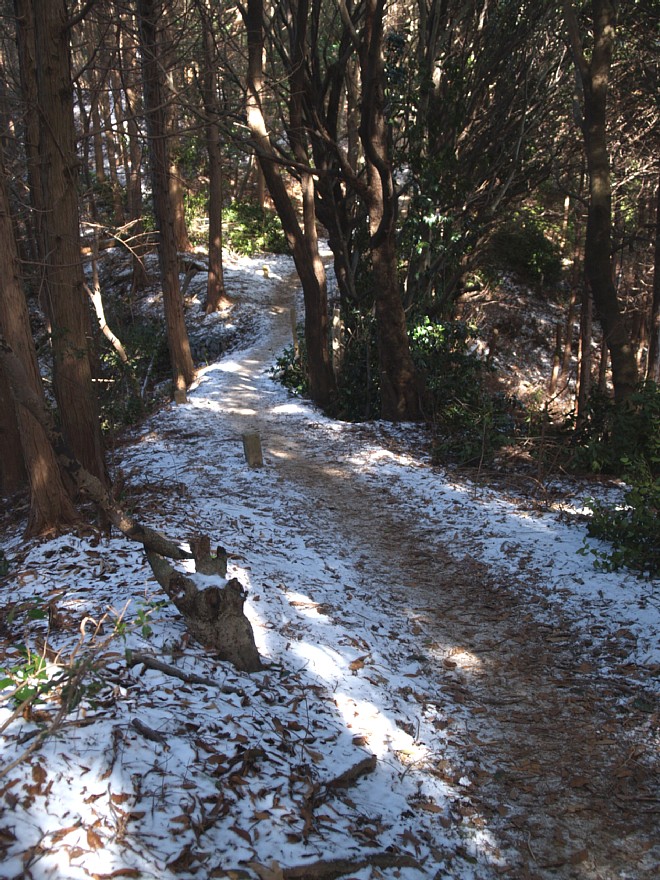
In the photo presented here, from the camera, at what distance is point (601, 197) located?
8.92 m

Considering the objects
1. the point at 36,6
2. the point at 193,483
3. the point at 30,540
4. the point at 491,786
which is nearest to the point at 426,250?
the point at 193,483

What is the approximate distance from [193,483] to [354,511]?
224cm

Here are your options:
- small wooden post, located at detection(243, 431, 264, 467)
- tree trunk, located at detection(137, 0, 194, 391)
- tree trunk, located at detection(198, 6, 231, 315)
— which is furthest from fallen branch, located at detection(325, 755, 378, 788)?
tree trunk, located at detection(198, 6, 231, 315)

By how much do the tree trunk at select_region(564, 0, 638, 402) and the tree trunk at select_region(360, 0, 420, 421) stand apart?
2.80m

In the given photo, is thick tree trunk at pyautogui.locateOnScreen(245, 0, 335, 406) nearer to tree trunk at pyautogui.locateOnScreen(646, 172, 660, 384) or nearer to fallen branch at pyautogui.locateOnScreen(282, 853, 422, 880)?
tree trunk at pyautogui.locateOnScreen(646, 172, 660, 384)

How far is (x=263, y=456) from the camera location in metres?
10.6

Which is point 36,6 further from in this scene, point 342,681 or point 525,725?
point 525,725

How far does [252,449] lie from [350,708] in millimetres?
5809

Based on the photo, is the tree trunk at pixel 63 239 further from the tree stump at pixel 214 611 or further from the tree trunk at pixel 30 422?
the tree stump at pixel 214 611

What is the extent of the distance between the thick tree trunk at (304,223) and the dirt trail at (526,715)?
6066 mm

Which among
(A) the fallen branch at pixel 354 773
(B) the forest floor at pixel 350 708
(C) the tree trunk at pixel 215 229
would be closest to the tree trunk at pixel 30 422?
(B) the forest floor at pixel 350 708

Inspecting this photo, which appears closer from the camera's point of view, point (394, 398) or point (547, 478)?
point (547, 478)

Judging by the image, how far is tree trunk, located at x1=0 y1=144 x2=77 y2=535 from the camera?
5941 millimetres

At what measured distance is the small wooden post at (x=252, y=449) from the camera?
9.84 meters
